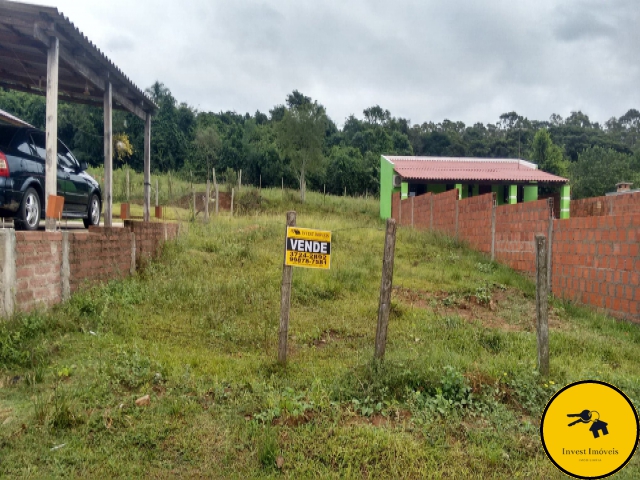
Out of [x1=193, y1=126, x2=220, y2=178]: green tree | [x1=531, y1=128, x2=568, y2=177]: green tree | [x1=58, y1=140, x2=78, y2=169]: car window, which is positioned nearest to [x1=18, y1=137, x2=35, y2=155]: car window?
[x1=58, y1=140, x2=78, y2=169]: car window

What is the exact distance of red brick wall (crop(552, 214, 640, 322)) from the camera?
24.1 ft

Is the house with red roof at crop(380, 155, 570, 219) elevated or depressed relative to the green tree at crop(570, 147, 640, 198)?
depressed

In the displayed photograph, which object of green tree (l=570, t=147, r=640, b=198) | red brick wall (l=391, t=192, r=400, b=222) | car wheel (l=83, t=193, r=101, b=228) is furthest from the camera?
green tree (l=570, t=147, r=640, b=198)

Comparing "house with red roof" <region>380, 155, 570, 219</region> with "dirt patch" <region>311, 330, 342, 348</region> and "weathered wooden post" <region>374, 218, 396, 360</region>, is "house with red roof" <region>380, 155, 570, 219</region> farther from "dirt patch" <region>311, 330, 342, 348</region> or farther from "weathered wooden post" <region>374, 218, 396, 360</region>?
"weathered wooden post" <region>374, 218, 396, 360</region>

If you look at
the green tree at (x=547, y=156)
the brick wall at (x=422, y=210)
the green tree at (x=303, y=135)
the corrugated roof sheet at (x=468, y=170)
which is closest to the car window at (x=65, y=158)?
the brick wall at (x=422, y=210)

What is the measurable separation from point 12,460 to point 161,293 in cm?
397

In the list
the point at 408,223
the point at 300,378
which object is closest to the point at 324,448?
the point at 300,378

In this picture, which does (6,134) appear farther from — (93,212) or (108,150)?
(93,212)

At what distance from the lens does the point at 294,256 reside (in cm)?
471

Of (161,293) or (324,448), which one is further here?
(161,293)

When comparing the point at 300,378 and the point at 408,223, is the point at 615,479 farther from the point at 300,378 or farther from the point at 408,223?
the point at 408,223

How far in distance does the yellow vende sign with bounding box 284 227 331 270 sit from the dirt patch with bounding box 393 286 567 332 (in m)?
3.15

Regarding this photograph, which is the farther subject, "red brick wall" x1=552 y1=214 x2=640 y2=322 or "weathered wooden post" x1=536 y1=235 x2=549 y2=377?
"red brick wall" x1=552 y1=214 x2=640 y2=322

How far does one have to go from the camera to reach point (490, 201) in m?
12.0
